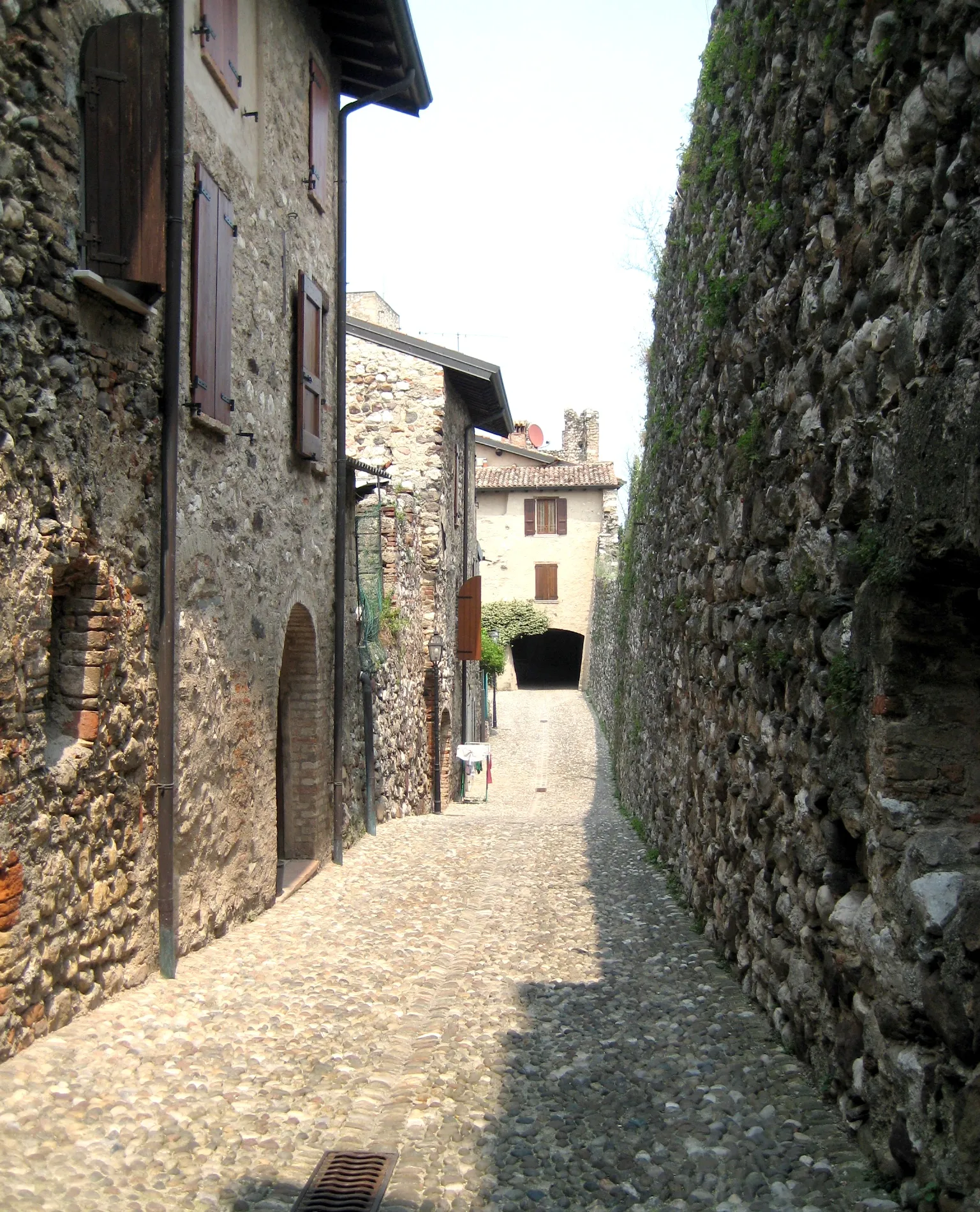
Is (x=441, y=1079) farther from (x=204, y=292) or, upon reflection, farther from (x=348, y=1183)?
(x=204, y=292)

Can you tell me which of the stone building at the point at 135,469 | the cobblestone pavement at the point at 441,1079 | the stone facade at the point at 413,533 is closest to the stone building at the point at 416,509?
the stone facade at the point at 413,533

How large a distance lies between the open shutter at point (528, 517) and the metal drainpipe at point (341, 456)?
22.2 m

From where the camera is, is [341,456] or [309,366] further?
[341,456]

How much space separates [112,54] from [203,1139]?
4359 millimetres

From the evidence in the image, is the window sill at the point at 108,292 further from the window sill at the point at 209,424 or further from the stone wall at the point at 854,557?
the stone wall at the point at 854,557

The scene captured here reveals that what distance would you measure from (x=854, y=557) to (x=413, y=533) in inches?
433

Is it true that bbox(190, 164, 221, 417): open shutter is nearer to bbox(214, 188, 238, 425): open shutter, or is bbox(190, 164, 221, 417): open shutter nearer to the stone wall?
bbox(214, 188, 238, 425): open shutter

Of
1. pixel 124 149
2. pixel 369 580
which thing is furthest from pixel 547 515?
pixel 124 149

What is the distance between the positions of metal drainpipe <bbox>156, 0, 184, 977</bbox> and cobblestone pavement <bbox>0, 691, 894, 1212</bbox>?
50 centimetres

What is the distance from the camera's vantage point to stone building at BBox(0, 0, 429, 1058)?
4203 mm

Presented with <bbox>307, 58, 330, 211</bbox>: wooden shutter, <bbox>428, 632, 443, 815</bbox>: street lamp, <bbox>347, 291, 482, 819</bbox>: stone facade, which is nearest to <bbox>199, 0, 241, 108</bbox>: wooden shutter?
<bbox>307, 58, 330, 211</bbox>: wooden shutter

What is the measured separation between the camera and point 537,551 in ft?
105

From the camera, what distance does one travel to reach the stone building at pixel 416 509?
42.3ft

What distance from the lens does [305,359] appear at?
8312mm
